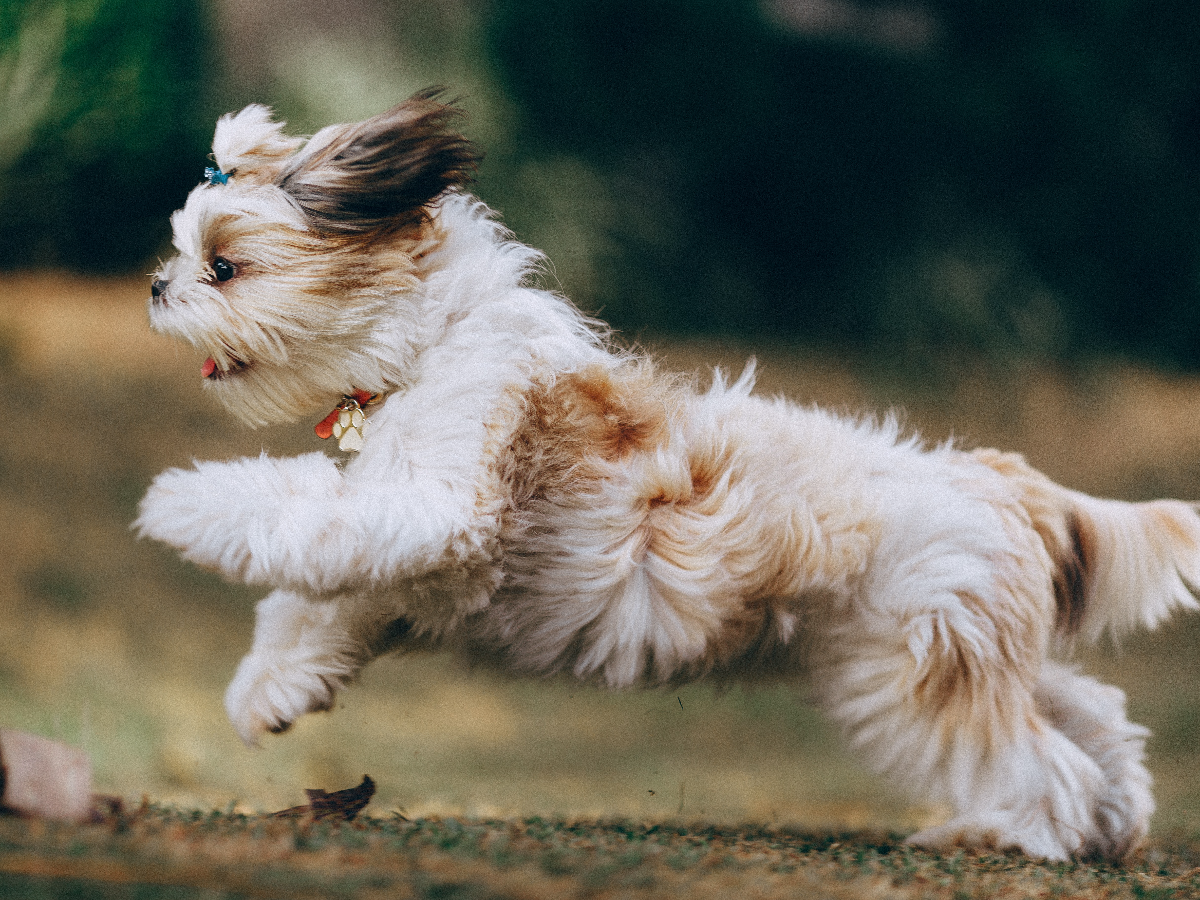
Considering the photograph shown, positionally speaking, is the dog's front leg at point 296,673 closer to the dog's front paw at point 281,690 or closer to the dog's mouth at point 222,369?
the dog's front paw at point 281,690

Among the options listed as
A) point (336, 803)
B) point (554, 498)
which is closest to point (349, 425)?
point (554, 498)

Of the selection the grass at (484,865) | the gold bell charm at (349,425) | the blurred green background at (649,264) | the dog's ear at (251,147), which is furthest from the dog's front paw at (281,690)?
the blurred green background at (649,264)

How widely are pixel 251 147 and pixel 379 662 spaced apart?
142 cm

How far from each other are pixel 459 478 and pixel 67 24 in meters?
1.76

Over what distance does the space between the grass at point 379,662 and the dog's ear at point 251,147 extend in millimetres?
1154

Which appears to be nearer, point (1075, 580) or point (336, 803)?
point (336, 803)

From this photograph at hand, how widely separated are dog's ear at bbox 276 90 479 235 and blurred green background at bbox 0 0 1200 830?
38.3 inches

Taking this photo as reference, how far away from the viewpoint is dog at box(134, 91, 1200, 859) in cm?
149

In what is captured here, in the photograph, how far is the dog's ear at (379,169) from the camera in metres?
1.53

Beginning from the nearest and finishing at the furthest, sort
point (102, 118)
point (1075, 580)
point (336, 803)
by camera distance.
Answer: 1. point (336, 803)
2. point (1075, 580)
3. point (102, 118)

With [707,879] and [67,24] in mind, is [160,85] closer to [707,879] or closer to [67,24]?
[67,24]

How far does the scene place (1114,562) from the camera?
1.77 metres

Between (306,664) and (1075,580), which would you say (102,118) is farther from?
(1075,580)

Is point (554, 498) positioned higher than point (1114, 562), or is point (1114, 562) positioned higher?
point (1114, 562)
